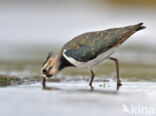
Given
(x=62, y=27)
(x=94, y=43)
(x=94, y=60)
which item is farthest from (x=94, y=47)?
→ (x=62, y=27)

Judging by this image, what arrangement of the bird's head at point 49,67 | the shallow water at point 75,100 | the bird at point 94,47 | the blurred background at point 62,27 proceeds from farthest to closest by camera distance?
the blurred background at point 62,27, the bird's head at point 49,67, the bird at point 94,47, the shallow water at point 75,100

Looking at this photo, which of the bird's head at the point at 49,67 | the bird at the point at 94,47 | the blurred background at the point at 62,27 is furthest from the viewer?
the blurred background at the point at 62,27

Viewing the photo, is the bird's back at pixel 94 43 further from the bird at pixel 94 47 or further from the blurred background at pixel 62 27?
the blurred background at pixel 62 27

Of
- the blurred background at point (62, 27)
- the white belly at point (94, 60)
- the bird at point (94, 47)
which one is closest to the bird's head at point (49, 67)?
the bird at point (94, 47)

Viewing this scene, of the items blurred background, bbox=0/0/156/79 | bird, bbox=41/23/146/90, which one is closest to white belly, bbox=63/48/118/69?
bird, bbox=41/23/146/90

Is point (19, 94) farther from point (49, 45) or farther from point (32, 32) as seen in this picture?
point (32, 32)

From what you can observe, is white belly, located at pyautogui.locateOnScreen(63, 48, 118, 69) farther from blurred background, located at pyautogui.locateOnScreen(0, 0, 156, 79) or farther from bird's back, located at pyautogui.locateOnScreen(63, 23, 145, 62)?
blurred background, located at pyautogui.locateOnScreen(0, 0, 156, 79)
